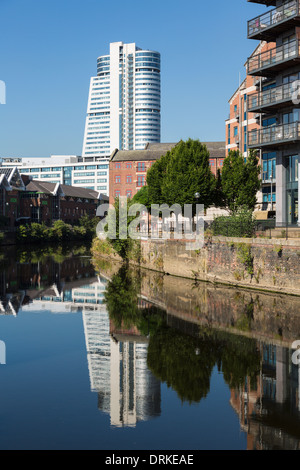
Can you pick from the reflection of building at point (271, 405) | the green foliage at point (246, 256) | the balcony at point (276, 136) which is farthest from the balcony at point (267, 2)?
the reflection of building at point (271, 405)

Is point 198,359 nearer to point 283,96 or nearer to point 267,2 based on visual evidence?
point 283,96

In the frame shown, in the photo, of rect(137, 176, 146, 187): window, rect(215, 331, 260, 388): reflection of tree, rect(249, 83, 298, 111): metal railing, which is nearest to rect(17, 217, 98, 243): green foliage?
rect(137, 176, 146, 187): window

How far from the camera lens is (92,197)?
458 feet

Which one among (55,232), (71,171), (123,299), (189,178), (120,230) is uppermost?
(71,171)

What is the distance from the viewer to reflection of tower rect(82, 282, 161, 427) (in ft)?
41.1

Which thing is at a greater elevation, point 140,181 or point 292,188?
point 140,181

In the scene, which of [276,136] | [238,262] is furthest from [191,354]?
[276,136]

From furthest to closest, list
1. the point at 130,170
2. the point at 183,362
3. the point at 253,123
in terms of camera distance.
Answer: the point at 130,170, the point at 253,123, the point at 183,362

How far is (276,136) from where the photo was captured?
33.8 meters

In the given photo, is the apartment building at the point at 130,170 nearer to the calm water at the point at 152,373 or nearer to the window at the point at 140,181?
the window at the point at 140,181

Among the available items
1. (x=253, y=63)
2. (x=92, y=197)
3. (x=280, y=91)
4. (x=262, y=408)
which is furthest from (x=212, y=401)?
(x=92, y=197)

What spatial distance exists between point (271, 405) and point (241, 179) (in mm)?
32514

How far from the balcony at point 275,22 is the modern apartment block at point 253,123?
172 cm
